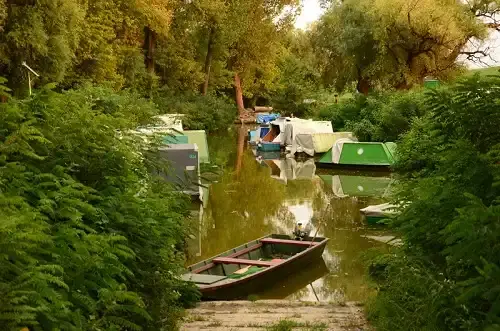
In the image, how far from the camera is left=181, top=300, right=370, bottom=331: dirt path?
258 inches

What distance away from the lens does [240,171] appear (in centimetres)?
2589

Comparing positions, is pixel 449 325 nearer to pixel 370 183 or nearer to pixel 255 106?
pixel 370 183

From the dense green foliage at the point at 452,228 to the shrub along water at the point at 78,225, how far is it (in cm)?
218

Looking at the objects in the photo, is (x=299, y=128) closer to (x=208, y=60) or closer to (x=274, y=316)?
(x=208, y=60)

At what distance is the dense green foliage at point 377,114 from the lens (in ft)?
85.0

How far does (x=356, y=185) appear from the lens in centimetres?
2188

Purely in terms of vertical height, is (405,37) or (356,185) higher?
(405,37)

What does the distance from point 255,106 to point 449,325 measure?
56.9m

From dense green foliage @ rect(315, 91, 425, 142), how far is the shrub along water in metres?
17.3

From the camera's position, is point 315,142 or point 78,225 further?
point 315,142

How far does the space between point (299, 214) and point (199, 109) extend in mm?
23909

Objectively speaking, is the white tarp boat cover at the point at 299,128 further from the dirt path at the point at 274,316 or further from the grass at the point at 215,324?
the grass at the point at 215,324

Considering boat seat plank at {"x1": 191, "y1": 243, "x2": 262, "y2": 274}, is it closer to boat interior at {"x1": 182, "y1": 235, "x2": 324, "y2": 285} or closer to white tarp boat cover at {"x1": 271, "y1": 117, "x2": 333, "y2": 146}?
boat interior at {"x1": 182, "y1": 235, "x2": 324, "y2": 285}

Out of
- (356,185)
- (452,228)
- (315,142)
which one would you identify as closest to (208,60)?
(315,142)
